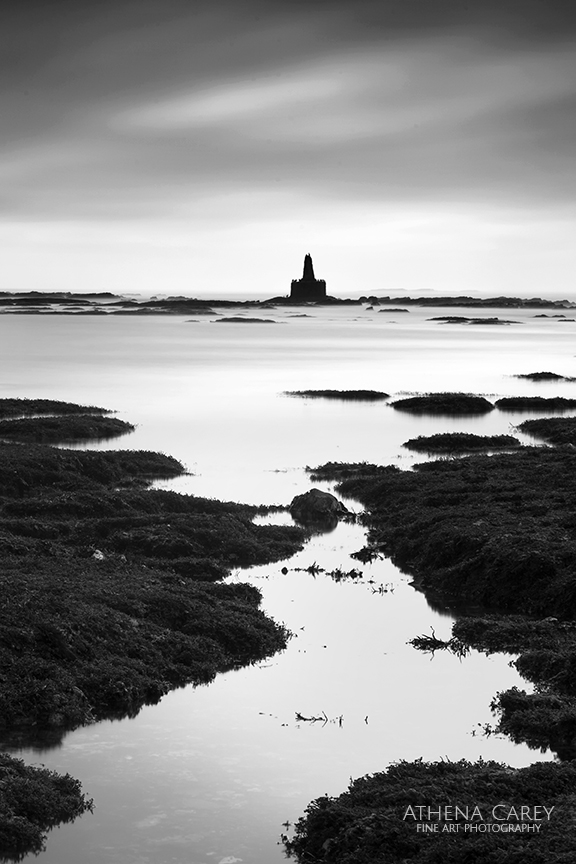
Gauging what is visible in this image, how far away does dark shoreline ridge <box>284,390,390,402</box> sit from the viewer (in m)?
58.8

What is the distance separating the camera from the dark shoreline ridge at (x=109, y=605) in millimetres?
12938

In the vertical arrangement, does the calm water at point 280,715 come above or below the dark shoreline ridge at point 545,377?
below

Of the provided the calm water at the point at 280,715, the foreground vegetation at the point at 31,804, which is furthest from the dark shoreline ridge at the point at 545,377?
the foreground vegetation at the point at 31,804

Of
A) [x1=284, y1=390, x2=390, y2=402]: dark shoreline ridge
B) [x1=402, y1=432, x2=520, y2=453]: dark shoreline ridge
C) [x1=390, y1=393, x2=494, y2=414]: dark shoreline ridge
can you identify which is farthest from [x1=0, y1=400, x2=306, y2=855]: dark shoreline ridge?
[x1=284, y1=390, x2=390, y2=402]: dark shoreline ridge

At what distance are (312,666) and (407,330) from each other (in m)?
150

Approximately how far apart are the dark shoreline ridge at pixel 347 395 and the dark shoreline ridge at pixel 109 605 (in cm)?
3259

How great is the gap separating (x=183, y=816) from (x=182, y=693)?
3521 millimetres

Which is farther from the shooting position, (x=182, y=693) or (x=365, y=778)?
(x=182, y=693)

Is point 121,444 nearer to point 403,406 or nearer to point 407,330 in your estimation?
point 403,406

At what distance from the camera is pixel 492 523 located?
2253 cm

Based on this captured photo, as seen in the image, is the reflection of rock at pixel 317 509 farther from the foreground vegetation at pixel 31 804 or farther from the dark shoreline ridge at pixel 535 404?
the dark shoreline ridge at pixel 535 404

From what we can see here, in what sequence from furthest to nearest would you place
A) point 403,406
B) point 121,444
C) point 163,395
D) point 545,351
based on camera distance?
point 545,351, point 163,395, point 403,406, point 121,444

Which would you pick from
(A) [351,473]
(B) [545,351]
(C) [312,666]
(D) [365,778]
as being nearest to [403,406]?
(A) [351,473]

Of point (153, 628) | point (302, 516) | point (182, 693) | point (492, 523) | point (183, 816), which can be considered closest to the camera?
point (183, 816)
